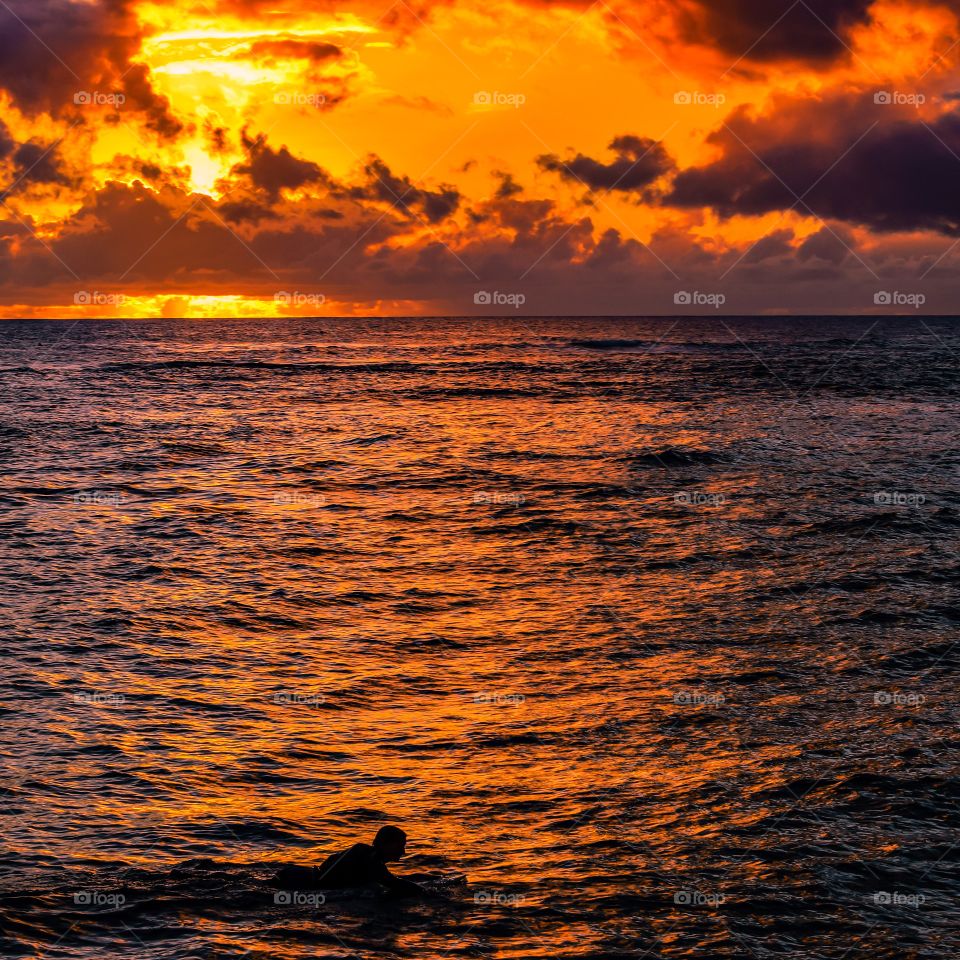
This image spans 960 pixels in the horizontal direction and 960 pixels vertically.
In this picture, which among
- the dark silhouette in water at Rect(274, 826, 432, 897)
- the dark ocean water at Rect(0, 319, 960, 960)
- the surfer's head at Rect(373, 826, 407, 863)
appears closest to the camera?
the dark ocean water at Rect(0, 319, 960, 960)

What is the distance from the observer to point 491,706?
696 inches

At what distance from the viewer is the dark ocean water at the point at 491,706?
11.4 meters

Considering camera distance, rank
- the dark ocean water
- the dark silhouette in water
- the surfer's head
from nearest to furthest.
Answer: the dark ocean water
the dark silhouette in water
the surfer's head

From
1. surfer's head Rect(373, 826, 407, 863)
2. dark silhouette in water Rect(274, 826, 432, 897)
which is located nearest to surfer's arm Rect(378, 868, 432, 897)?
Result: dark silhouette in water Rect(274, 826, 432, 897)

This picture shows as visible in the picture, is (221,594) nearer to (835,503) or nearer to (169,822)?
(169,822)

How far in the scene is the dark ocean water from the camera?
37.6ft

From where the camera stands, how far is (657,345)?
553 ft

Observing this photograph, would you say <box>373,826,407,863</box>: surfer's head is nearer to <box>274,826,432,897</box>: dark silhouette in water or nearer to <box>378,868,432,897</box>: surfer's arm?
<box>274,826,432,897</box>: dark silhouette in water

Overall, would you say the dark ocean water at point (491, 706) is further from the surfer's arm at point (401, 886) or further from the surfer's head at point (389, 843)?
the surfer's head at point (389, 843)

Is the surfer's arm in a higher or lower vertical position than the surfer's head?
lower

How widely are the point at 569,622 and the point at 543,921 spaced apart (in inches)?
466

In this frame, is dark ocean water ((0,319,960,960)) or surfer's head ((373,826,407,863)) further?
surfer's head ((373,826,407,863))

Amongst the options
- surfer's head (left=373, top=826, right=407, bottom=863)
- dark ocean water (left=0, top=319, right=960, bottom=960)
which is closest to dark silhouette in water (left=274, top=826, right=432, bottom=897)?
surfer's head (left=373, top=826, right=407, bottom=863)

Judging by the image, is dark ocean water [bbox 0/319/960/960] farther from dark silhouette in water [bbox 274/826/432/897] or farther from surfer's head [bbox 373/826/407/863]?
surfer's head [bbox 373/826/407/863]
